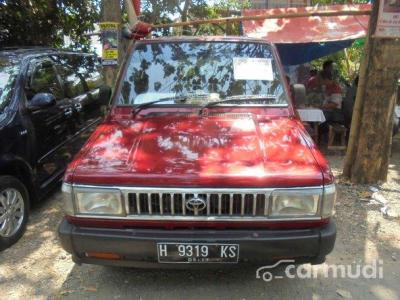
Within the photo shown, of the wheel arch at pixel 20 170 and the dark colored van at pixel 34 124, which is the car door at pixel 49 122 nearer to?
the dark colored van at pixel 34 124

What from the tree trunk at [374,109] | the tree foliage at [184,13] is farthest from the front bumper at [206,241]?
the tree foliage at [184,13]

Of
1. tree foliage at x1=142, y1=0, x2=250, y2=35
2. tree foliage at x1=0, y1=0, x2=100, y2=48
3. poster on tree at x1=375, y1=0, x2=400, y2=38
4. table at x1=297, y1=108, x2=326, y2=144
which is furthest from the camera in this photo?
tree foliage at x1=142, y1=0, x2=250, y2=35

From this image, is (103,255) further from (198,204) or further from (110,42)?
(110,42)

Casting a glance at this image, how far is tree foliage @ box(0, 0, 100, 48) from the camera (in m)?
9.36

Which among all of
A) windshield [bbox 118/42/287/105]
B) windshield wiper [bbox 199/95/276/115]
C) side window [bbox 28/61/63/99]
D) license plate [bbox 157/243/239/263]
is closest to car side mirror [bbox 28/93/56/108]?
side window [bbox 28/61/63/99]

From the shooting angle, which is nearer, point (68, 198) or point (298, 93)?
point (68, 198)

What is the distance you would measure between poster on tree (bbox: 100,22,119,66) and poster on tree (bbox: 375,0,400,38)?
3647mm

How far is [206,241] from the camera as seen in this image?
2627 mm

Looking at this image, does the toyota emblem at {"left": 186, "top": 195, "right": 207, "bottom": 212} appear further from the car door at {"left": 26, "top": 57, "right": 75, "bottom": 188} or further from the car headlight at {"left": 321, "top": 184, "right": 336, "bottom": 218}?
the car door at {"left": 26, "top": 57, "right": 75, "bottom": 188}

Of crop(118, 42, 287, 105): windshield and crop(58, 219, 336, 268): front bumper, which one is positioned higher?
crop(118, 42, 287, 105): windshield

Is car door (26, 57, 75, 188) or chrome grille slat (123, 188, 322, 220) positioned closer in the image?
chrome grille slat (123, 188, 322, 220)

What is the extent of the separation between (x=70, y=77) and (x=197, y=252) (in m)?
3.82

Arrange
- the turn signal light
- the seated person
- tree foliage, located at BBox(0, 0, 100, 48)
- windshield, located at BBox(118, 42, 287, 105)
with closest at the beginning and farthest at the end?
the turn signal light
windshield, located at BBox(118, 42, 287, 105)
the seated person
tree foliage, located at BBox(0, 0, 100, 48)

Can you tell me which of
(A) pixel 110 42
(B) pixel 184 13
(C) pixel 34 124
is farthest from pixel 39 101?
(B) pixel 184 13
